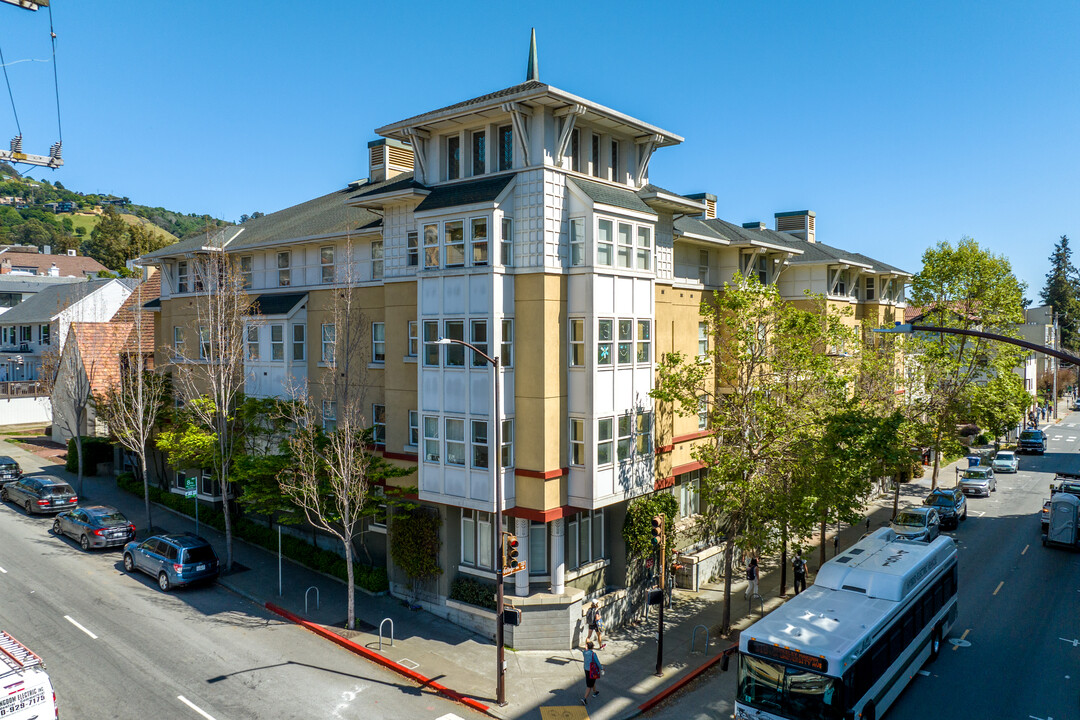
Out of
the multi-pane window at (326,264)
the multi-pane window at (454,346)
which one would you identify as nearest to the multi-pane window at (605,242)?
the multi-pane window at (454,346)

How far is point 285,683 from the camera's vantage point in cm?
1745

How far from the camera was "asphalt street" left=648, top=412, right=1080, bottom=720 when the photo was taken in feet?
55.1

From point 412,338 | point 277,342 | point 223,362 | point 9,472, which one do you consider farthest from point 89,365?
point 412,338

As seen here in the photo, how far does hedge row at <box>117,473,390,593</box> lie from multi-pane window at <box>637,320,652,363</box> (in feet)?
39.5

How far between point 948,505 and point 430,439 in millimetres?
27608

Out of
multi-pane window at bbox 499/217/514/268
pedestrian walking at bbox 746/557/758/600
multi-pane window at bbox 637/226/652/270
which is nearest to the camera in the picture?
multi-pane window at bbox 499/217/514/268

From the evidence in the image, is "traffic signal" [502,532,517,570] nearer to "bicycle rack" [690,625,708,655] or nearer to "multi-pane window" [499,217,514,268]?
"bicycle rack" [690,625,708,655]

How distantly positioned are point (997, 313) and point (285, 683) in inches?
1485

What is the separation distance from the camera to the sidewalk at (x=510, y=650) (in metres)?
17.6

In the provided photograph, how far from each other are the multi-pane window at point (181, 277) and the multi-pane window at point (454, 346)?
66.5ft

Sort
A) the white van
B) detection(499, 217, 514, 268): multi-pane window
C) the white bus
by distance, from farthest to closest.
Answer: detection(499, 217, 514, 268): multi-pane window
the white bus
the white van

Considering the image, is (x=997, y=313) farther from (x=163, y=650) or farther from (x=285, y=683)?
(x=163, y=650)

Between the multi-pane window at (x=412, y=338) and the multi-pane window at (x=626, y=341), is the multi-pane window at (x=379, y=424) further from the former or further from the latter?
the multi-pane window at (x=626, y=341)

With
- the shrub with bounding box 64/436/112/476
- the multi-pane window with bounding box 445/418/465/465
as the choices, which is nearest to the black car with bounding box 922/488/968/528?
the multi-pane window with bounding box 445/418/465/465
